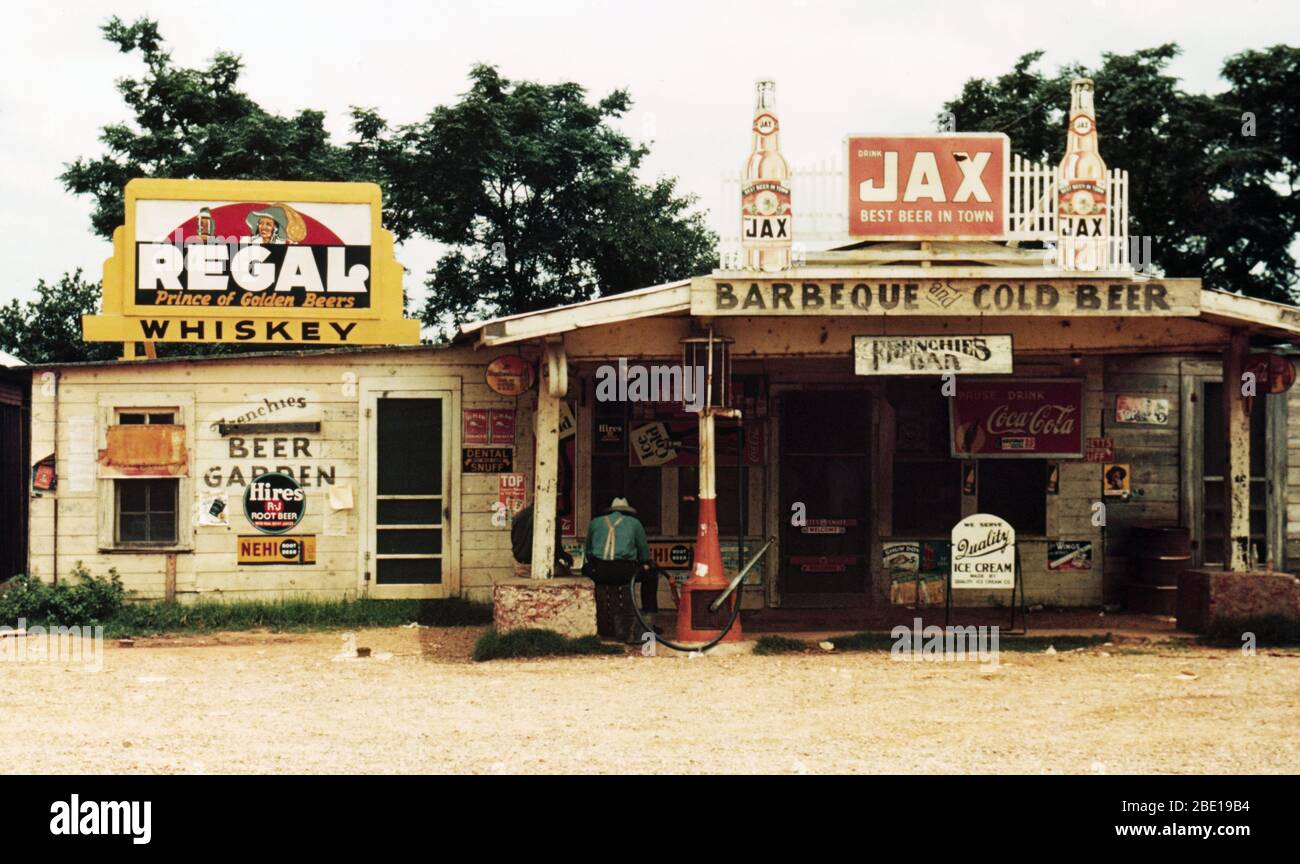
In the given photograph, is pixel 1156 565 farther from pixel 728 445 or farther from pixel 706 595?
pixel 706 595

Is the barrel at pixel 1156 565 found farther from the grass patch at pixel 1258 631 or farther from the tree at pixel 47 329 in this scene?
the tree at pixel 47 329

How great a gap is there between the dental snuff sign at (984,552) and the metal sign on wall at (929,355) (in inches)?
64.5

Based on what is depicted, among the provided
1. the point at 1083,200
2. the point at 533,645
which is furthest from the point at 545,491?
the point at 1083,200

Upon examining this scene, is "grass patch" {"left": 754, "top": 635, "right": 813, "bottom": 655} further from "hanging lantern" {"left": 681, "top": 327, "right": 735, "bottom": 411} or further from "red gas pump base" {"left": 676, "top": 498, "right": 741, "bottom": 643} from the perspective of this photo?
"hanging lantern" {"left": 681, "top": 327, "right": 735, "bottom": 411}

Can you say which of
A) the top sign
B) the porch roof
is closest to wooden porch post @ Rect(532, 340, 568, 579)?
the porch roof

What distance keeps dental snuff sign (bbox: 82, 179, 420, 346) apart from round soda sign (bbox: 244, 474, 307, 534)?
78.5 inches

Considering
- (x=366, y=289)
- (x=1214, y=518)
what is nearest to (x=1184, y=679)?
(x=1214, y=518)

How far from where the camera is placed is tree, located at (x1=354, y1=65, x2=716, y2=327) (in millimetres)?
30953

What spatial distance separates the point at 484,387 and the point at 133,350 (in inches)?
172

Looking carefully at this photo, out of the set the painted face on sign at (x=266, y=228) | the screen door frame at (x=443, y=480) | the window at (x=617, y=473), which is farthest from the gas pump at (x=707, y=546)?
the painted face on sign at (x=266, y=228)

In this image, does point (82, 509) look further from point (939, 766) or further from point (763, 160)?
point (939, 766)

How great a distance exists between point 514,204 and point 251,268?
15.4 metres

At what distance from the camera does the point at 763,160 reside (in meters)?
13.4

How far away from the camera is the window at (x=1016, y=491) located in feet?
55.5
